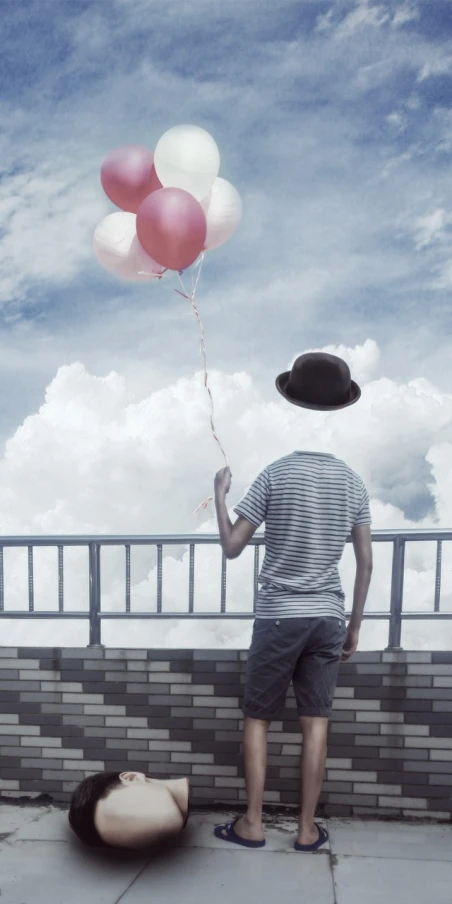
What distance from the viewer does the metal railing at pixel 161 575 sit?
3229 millimetres

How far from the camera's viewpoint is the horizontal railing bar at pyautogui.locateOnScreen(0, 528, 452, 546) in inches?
126

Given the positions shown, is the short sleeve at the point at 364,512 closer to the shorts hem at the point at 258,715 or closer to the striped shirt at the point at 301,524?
the striped shirt at the point at 301,524

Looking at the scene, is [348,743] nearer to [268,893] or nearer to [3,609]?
[268,893]

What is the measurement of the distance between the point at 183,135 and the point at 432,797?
3752 millimetres

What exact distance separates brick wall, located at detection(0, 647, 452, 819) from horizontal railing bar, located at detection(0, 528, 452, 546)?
0.52 meters

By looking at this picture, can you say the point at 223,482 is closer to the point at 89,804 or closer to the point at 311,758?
the point at 311,758

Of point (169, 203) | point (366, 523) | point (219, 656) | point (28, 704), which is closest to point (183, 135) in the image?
point (169, 203)

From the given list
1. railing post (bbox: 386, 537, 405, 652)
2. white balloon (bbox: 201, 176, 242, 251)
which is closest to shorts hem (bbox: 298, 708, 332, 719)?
railing post (bbox: 386, 537, 405, 652)

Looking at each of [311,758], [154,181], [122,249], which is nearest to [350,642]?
[311,758]

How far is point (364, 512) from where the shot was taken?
291 cm

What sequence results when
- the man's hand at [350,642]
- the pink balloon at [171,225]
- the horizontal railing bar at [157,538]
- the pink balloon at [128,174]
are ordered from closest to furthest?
the man's hand at [350,642] < the horizontal railing bar at [157,538] < the pink balloon at [171,225] < the pink balloon at [128,174]

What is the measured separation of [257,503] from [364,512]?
46cm

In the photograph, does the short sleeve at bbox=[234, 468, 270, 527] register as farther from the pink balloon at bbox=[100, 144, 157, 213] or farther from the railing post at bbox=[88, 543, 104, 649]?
the pink balloon at bbox=[100, 144, 157, 213]

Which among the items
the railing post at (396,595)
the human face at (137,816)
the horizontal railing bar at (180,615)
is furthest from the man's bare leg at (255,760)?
the railing post at (396,595)
